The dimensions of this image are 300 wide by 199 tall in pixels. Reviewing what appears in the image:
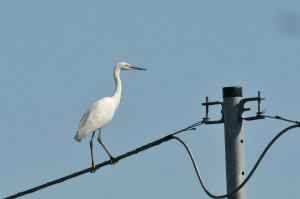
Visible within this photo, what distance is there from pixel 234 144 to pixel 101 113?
9971 mm

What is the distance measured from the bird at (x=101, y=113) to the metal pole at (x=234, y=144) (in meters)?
8.52

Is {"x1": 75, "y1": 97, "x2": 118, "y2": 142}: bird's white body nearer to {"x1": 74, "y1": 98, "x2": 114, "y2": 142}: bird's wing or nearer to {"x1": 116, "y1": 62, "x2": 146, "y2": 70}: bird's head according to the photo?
{"x1": 74, "y1": 98, "x2": 114, "y2": 142}: bird's wing

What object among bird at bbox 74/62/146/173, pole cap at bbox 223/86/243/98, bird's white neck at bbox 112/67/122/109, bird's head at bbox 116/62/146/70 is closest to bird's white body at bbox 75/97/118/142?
bird at bbox 74/62/146/173

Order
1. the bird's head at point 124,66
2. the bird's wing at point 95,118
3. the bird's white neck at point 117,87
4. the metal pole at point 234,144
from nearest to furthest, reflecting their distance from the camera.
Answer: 1. the metal pole at point 234,144
2. the bird's wing at point 95,118
3. the bird's white neck at point 117,87
4. the bird's head at point 124,66

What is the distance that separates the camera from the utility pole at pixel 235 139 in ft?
28.0

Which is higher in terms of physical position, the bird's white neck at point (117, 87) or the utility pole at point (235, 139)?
the bird's white neck at point (117, 87)

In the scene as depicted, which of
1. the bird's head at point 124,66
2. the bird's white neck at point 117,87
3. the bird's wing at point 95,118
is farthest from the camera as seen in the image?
the bird's head at point 124,66

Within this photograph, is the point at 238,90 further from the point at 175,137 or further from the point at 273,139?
the point at 175,137

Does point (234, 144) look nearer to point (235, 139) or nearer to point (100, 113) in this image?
point (235, 139)

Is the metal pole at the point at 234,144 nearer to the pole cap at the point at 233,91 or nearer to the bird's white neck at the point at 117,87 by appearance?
the pole cap at the point at 233,91

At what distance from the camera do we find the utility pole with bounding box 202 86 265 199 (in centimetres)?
855

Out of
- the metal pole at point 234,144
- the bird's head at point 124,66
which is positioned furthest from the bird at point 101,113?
the metal pole at point 234,144

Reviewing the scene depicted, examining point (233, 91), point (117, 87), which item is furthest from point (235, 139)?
point (117, 87)

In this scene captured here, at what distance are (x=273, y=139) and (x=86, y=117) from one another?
1018 cm
